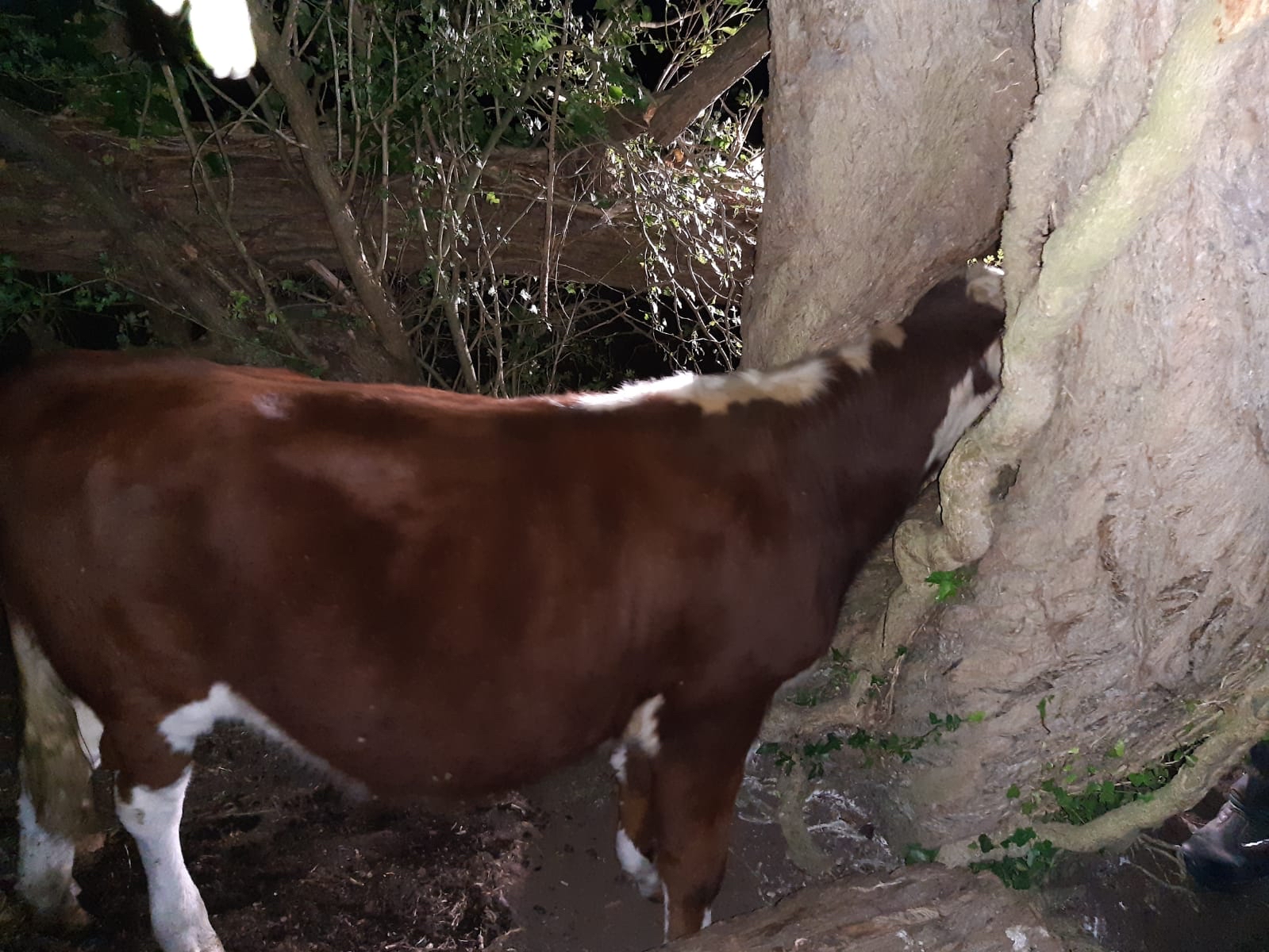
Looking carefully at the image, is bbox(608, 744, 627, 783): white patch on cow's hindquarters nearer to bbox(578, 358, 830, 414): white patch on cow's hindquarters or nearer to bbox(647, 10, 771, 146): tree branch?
bbox(578, 358, 830, 414): white patch on cow's hindquarters

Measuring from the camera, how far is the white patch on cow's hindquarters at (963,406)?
2229 millimetres

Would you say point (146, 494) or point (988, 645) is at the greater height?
point (988, 645)

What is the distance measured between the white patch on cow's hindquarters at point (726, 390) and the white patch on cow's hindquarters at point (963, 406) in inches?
12.9

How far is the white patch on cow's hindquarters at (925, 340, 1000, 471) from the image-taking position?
223 cm

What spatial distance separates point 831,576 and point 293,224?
2.87 metres

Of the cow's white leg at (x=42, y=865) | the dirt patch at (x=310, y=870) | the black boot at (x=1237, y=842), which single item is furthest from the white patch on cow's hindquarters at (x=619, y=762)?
the black boot at (x=1237, y=842)

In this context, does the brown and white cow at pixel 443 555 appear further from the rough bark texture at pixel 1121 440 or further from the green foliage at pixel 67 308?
the green foliage at pixel 67 308

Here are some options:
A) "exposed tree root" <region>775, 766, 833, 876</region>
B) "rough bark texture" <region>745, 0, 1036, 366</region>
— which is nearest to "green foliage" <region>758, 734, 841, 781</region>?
"exposed tree root" <region>775, 766, 833, 876</region>

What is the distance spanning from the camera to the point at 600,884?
9.02 ft

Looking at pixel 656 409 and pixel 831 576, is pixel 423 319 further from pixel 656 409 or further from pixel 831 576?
pixel 831 576

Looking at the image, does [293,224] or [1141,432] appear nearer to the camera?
[1141,432]

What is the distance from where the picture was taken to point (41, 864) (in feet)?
7.64

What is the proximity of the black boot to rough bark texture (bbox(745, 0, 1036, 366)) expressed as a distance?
1.85 metres

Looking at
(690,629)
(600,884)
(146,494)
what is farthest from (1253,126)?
(600,884)
